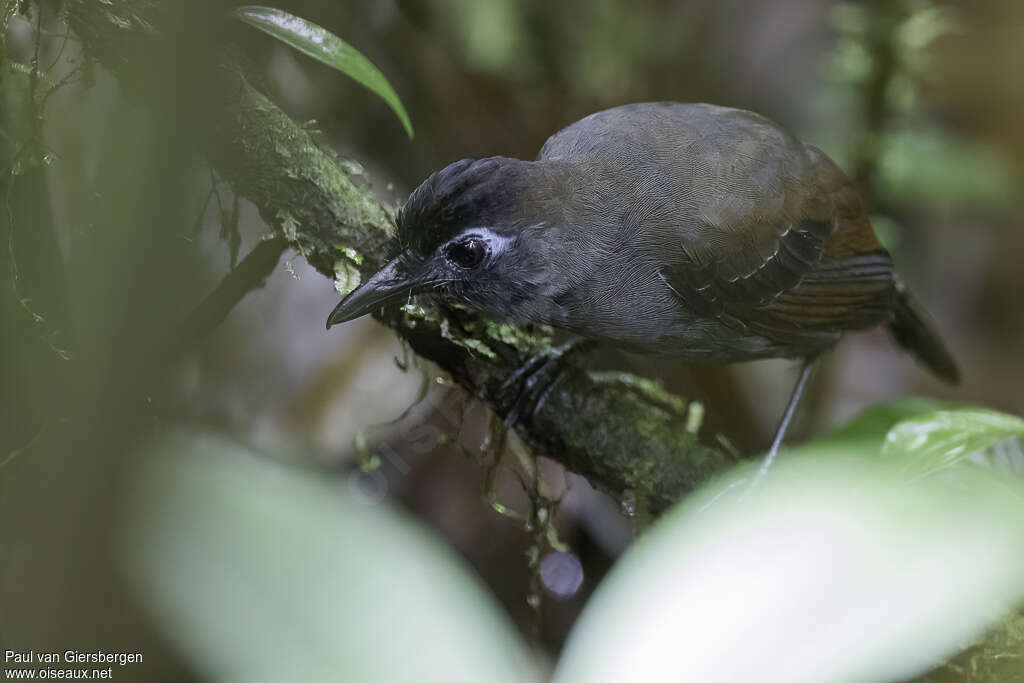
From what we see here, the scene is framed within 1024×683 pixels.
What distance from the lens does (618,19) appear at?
→ 477 cm

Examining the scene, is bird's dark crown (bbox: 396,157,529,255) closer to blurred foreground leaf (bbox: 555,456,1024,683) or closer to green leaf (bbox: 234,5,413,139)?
green leaf (bbox: 234,5,413,139)

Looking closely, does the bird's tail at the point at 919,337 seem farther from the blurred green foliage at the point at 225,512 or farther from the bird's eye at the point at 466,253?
the bird's eye at the point at 466,253

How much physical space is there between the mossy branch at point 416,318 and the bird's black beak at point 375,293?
92 mm

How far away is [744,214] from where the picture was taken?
2.25 meters

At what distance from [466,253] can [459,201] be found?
6.1 inches

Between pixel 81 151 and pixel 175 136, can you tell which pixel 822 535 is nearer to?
pixel 175 136

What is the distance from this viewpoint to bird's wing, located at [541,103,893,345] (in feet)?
6.98

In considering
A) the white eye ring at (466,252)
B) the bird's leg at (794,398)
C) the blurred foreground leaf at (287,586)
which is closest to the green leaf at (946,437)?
the bird's leg at (794,398)

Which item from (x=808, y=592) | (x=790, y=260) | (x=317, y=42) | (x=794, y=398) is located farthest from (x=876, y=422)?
(x=317, y=42)

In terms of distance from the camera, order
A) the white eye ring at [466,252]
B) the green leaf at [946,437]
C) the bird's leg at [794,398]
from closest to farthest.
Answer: the white eye ring at [466,252]
the green leaf at [946,437]
the bird's leg at [794,398]

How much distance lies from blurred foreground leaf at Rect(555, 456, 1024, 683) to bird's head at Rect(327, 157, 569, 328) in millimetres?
916

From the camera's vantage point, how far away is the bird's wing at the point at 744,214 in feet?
6.98

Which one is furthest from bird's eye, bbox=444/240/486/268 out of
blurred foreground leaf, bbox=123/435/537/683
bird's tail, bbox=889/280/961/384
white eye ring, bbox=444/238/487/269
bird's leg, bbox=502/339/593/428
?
bird's tail, bbox=889/280/961/384

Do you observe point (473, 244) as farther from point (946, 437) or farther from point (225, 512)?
point (946, 437)
